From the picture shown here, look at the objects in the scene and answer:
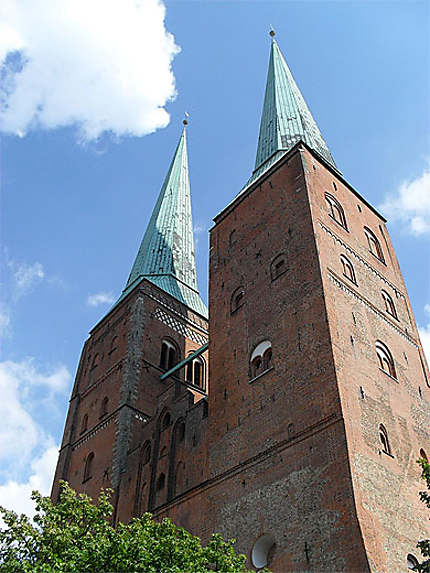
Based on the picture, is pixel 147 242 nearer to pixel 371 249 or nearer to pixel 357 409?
pixel 371 249

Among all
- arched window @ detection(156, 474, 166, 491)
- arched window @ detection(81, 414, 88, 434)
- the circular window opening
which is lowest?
the circular window opening

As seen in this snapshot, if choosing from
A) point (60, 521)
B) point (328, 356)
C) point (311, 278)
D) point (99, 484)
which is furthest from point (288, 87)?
point (60, 521)

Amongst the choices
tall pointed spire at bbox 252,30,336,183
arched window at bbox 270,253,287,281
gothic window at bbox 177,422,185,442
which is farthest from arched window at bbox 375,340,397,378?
tall pointed spire at bbox 252,30,336,183

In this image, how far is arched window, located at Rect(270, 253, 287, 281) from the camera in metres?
20.5

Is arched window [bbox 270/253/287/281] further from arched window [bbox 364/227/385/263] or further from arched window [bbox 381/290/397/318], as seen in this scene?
arched window [bbox 364/227/385/263]

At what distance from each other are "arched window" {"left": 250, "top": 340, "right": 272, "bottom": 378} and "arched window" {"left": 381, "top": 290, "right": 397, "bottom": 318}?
5.38 m

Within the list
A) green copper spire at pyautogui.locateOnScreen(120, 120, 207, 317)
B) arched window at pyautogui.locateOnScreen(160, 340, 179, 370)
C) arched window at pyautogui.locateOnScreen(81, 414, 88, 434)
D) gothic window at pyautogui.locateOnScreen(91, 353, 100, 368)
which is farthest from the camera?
green copper spire at pyautogui.locateOnScreen(120, 120, 207, 317)

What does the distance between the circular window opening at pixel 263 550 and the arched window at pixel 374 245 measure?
1274 centimetres

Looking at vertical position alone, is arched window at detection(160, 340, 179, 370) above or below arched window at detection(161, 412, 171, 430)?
above

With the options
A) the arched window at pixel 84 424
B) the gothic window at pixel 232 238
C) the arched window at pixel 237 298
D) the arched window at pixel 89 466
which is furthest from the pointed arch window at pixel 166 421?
the arched window at pixel 84 424

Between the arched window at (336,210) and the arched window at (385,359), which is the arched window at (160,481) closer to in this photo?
the arched window at (385,359)

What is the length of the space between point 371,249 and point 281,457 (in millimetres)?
11055

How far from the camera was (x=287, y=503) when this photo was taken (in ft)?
49.7

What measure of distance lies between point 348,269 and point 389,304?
268cm
